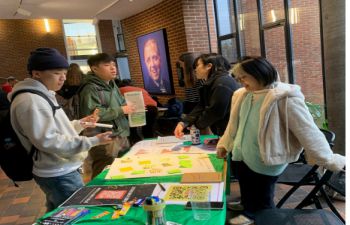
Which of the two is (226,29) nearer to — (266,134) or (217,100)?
(217,100)

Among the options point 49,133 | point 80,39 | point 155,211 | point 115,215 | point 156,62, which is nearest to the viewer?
point 155,211

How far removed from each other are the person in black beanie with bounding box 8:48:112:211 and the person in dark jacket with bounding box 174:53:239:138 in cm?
98

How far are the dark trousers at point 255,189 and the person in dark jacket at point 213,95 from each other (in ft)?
1.66

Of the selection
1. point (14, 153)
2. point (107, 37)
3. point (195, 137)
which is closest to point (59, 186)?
point (14, 153)

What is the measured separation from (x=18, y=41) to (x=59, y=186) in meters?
9.12

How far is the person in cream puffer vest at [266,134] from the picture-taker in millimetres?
1588

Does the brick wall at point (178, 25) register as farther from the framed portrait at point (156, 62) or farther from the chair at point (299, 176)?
the chair at point (299, 176)

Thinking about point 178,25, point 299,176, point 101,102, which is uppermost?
point 178,25

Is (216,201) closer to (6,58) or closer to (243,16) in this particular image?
(243,16)

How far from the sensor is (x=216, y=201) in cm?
139

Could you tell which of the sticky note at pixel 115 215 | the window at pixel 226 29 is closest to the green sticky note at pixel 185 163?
the sticky note at pixel 115 215

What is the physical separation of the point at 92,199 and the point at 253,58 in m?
1.22

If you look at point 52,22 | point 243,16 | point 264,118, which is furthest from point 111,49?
point 264,118

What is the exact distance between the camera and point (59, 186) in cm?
165
